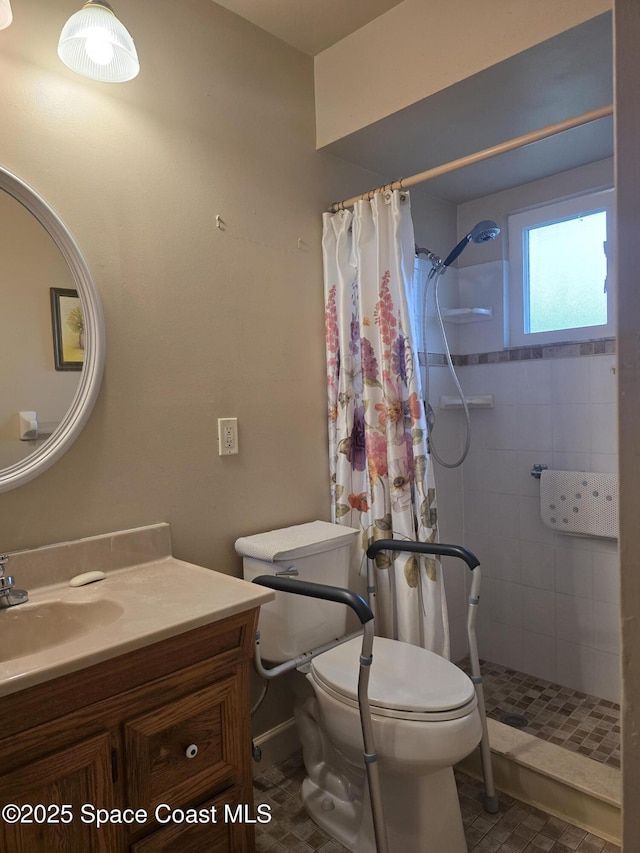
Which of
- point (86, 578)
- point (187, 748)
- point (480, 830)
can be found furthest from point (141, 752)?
point (480, 830)

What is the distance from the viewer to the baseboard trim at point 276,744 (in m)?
1.90

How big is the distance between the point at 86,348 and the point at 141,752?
980 mm

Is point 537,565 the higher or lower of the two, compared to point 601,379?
lower

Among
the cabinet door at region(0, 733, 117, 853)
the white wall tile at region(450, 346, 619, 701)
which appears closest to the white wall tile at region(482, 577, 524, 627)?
the white wall tile at region(450, 346, 619, 701)

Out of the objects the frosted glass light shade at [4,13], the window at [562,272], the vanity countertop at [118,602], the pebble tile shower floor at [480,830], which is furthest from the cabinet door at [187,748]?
the window at [562,272]

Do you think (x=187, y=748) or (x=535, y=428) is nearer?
(x=187, y=748)

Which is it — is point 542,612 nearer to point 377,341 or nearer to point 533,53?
point 377,341

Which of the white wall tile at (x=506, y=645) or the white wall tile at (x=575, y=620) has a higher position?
the white wall tile at (x=575, y=620)

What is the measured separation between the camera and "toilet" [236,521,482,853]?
4.56 feet

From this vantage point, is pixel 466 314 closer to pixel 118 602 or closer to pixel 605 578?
pixel 605 578

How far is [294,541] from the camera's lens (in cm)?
176

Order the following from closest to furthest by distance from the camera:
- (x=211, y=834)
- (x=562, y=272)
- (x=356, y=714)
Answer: (x=211, y=834), (x=356, y=714), (x=562, y=272)

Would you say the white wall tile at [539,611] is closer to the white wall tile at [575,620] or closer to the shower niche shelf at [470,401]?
the white wall tile at [575,620]

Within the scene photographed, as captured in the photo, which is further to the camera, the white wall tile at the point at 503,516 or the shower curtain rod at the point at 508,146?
the white wall tile at the point at 503,516
